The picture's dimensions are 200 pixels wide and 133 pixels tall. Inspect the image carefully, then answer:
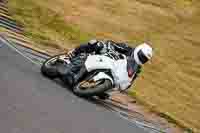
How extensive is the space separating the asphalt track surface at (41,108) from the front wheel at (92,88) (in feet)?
0.59

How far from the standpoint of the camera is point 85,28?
77.8 ft

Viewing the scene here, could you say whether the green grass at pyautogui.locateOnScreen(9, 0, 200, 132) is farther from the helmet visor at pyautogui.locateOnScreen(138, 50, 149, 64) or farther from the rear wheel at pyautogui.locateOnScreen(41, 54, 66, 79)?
the rear wheel at pyautogui.locateOnScreen(41, 54, 66, 79)

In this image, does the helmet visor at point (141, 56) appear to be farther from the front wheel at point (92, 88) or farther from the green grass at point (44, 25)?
the green grass at point (44, 25)

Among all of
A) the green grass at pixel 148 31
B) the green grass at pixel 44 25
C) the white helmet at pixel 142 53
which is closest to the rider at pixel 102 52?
the white helmet at pixel 142 53

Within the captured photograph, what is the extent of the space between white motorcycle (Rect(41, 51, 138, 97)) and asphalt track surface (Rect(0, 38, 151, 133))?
28cm

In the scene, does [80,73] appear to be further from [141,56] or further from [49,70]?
[141,56]

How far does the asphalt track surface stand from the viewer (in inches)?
390

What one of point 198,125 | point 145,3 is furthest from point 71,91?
point 145,3

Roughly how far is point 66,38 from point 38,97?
10.2 metres

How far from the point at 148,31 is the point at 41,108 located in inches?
574

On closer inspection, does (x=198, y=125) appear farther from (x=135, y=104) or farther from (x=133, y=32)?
(x=133, y=32)

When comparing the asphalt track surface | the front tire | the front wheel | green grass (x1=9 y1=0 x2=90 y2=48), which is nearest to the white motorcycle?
the front wheel

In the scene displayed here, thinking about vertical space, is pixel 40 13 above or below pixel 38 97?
below

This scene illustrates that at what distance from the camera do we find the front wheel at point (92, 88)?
12508mm
